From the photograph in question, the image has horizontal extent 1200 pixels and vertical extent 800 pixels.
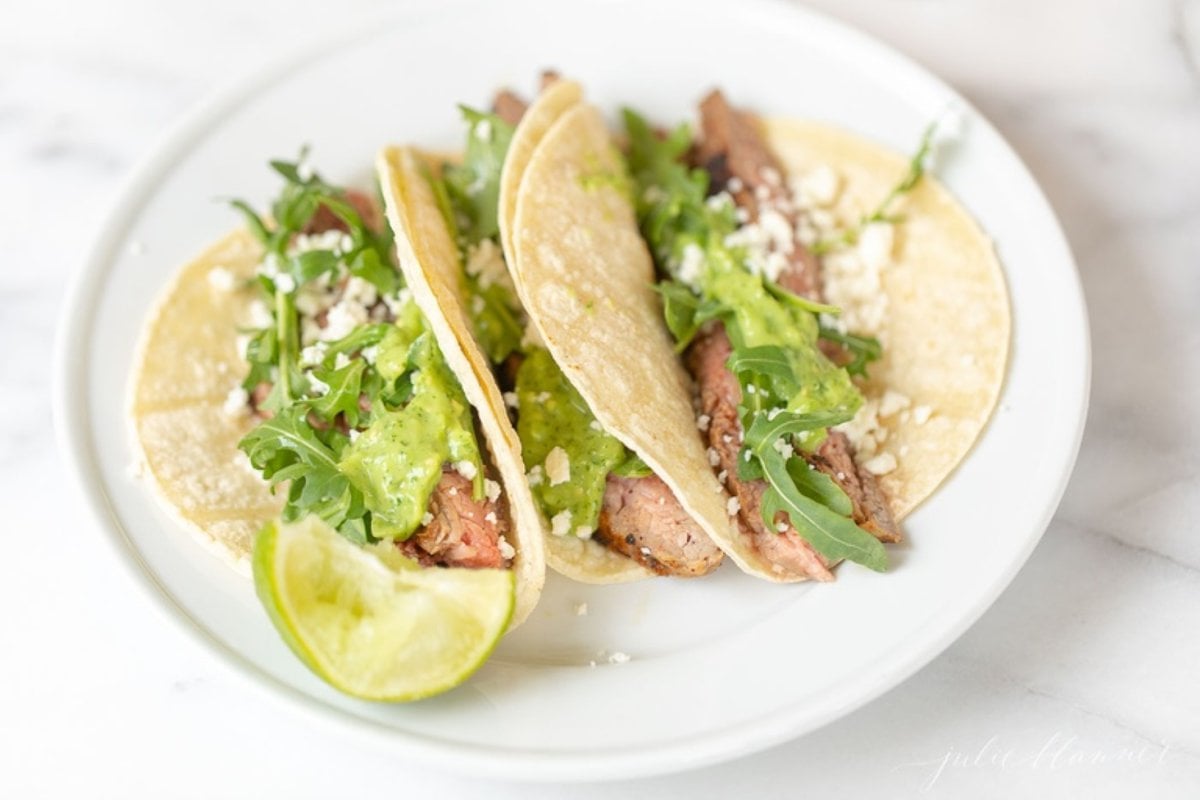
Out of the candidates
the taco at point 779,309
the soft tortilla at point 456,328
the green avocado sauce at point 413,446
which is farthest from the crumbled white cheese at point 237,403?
the taco at point 779,309

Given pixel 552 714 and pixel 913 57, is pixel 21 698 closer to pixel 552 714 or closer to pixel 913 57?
pixel 552 714

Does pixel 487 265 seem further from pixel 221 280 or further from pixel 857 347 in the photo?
pixel 857 347

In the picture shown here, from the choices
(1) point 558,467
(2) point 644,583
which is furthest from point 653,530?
(1) point 558,467

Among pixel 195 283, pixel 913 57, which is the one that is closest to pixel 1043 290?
pixel 913 57

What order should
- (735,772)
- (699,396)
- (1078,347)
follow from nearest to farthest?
1. (735,772)
2. (1078,347)
3. (699,396)

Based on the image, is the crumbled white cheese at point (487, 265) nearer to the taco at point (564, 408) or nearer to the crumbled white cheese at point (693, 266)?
the taco at point (564, 408)

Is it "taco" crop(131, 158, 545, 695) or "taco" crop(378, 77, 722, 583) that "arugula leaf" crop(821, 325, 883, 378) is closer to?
"taco" crop(378, 77, 722, 583)

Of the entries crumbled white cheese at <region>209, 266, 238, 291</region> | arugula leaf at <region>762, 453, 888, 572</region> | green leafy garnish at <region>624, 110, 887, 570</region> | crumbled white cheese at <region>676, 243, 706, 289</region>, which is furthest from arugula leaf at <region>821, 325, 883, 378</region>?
crumbled white cheese at <region>209, 266, 238, 291</region>
